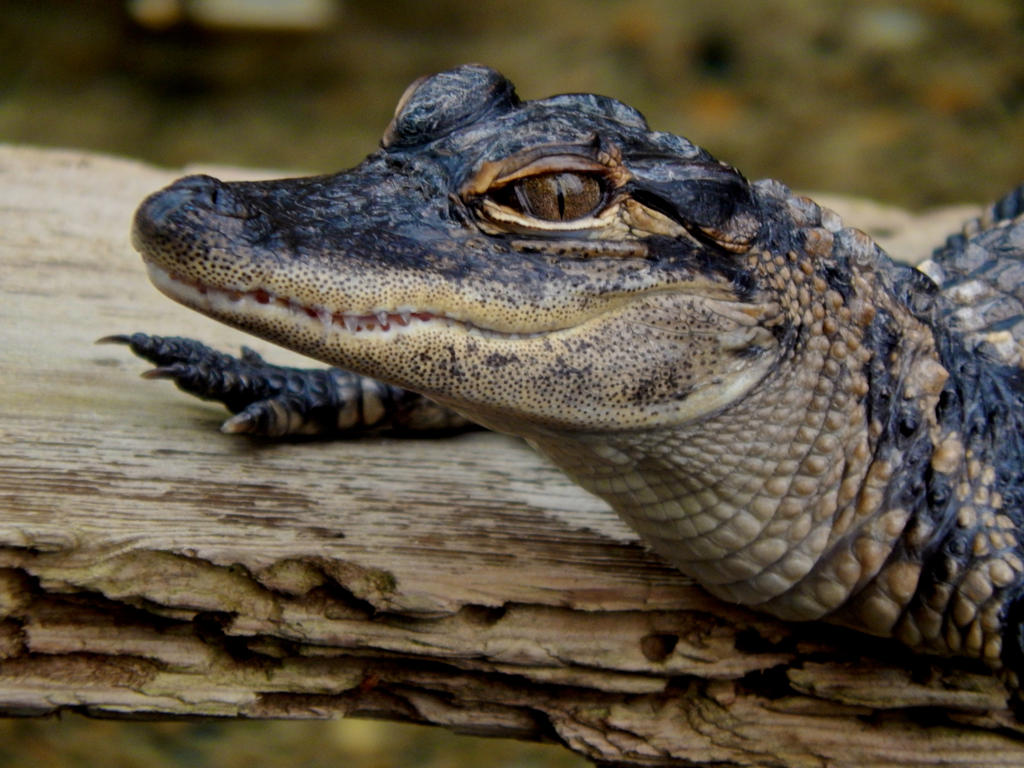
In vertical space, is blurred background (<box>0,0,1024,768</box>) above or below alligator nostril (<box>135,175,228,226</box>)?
above

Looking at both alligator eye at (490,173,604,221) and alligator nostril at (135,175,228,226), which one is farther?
alligator eye at (490,173,604,221)

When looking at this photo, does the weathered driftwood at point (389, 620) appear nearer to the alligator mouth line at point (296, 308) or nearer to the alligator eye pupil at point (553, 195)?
the alligator mouth line at point (296, 308)

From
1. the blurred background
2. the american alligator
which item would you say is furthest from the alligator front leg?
the blurred background

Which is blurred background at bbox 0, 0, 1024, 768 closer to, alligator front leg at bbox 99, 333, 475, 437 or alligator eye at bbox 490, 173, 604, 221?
alligator front leg at bbox 99, 333, 475, 437

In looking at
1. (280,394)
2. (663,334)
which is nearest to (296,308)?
(663,334)

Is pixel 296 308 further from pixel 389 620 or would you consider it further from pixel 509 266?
pixel 389 620
